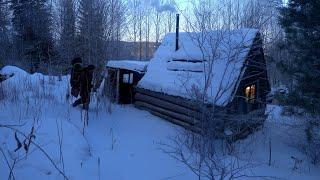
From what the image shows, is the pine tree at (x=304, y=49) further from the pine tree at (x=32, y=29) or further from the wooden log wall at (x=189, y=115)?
the pine tree at (x=32, y=29)

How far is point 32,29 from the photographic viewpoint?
138 ft

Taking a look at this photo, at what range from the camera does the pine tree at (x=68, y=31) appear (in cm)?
3356

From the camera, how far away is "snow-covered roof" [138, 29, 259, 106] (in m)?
11.3

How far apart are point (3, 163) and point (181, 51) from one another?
7542 millimetres

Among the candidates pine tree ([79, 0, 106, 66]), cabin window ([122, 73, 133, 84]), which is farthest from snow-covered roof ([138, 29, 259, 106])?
pine tree ([79, 0, 106, 66])

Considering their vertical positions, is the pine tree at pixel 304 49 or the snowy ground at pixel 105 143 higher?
the pine tree at pixel 304 49

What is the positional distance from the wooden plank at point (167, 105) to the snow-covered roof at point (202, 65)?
0.36 meters

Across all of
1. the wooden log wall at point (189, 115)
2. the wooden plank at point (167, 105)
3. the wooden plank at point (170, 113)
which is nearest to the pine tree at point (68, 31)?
the wooden plank at point (167, 105)

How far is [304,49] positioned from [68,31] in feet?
101

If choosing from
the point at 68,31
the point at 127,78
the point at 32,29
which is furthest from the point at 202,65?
the point at 32,29

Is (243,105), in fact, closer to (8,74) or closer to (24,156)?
(24,156)

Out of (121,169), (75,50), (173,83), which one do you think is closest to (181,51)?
(173,83)

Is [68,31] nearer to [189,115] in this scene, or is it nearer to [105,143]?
[189,115]

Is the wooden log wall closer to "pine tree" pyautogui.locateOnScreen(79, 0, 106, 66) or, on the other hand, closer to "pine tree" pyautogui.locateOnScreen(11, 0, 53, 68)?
"pine tree" pyautogui.locateOnScreen(79, 0, 106, 66)
